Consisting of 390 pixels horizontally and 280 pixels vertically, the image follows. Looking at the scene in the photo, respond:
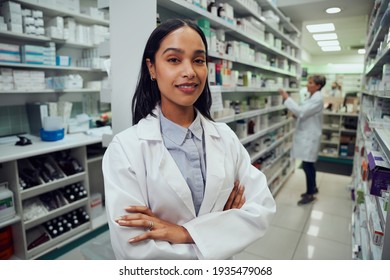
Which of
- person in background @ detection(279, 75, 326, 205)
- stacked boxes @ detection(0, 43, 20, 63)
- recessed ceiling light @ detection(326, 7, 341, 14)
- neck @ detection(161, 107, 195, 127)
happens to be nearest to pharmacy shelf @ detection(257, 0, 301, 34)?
recessed ceiling light @ detection(326, 7, 341, 14)

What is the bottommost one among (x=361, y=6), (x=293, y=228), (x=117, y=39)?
(x=293, y=228)

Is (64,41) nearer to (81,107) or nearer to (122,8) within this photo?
(81,107)

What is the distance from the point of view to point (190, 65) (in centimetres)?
106

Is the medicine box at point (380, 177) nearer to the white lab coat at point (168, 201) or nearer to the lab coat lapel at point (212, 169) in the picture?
the white lab coat at point (168, 201)

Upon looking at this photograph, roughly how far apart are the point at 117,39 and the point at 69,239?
7.04 ft

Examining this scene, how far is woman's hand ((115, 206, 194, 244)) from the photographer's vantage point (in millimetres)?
965

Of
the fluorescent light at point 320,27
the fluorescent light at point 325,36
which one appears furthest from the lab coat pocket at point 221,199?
the fluorescent light at point 325,36

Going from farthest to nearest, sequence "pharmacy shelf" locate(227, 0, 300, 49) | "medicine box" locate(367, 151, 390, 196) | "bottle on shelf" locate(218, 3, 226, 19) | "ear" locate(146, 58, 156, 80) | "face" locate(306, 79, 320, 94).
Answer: "face" locate(306, 79, 320, 94), "pharmacy shelf" locate(227, 0, 300, 49), "bottle on shelf" locate(218, 3, 226, 19), "medicine box" locate(367, 151, 390, 196), "ear" locate(146, 58, 156, 80)

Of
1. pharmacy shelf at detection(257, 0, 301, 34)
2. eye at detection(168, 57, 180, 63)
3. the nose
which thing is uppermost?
pharmacy shelf at detection(257, 0, 301, 34)

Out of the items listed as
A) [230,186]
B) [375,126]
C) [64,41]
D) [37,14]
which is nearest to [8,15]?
[37,14]

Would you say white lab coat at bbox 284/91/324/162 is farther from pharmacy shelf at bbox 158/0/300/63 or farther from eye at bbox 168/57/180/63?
eye at bbox 168/57/180/63

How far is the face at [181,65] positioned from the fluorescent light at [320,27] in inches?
221

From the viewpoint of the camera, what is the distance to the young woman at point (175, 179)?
1.00 metres

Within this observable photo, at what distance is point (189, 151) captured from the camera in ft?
3.80
